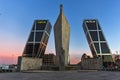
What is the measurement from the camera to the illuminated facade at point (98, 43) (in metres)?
103

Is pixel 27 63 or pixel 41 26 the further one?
pixel 41 26

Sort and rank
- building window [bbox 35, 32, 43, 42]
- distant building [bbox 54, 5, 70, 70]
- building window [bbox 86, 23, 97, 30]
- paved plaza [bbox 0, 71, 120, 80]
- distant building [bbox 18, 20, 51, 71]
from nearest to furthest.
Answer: paved plaza [bbox 0, 71, 120, 80]
distant building [bbox 54, 5, 70, 70]
distant building [bbox 18, 20, 51, 71]
building window [bbox 35, 32, 43, 42]
building window [bbox 86, 23, 97, 30]

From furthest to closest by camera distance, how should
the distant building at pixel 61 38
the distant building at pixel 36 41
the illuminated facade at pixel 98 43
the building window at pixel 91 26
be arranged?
1. the building window at pixel 91 26
2. the distant building at pixel 36 41
3. the illuminated facade at pixel 98 43
4. the distant building at pixel 61 38

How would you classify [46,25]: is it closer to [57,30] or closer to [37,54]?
[37,54]

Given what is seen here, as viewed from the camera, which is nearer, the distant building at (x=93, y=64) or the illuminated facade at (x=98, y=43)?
the distant building at (x=93, y=64)

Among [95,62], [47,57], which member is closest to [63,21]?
[95,62]

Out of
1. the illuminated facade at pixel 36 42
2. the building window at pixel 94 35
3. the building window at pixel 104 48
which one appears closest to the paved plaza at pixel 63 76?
the building window at pixel 104 48

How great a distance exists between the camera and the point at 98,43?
108 m

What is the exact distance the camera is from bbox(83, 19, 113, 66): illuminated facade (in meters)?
103

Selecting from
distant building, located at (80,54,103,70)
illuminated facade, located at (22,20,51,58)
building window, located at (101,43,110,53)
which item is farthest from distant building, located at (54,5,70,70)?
building window, located at (101,43,110,53)

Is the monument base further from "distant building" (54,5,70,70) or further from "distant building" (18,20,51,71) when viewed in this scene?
"distant building" (18,20,51,71)

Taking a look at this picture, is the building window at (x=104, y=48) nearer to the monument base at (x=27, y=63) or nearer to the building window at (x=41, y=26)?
the building window at (x=41, y=26)

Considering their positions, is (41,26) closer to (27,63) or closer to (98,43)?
Result: (98,43)

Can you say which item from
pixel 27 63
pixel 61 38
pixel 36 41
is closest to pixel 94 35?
pixel 36 41
